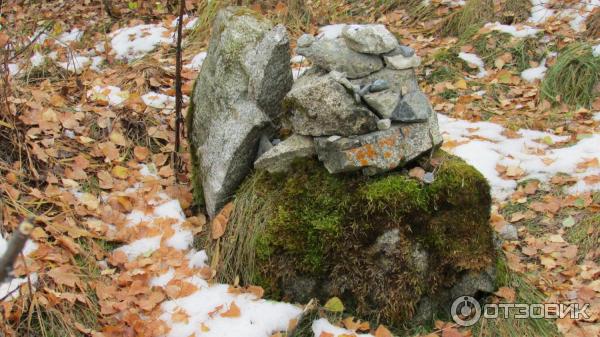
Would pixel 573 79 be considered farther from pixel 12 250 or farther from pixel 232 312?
pixel 12 250

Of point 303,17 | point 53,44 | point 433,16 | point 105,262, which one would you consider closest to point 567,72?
point 433,16

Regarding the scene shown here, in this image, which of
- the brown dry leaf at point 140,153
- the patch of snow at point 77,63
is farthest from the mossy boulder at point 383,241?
the patch of snow at point 77,63

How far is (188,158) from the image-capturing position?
4543 millimetres

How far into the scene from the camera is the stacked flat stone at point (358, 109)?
332cm

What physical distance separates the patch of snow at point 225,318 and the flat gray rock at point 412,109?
1.14 m

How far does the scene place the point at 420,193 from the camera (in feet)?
10.8

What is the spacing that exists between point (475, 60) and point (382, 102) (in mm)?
3242

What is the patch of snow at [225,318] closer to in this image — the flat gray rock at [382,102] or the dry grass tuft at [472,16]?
the flat gray rock at [382,102]

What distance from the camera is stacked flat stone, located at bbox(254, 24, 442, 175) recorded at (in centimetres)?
332

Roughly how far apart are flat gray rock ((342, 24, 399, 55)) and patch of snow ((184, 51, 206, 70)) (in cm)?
267

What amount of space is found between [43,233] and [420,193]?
2070 millimetres

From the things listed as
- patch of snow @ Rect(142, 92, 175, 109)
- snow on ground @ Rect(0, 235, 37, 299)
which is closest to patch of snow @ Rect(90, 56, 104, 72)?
patch of snow @ Rect(142, 92, 175, 109)

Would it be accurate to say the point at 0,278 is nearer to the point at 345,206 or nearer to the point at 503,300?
the point at 345,206

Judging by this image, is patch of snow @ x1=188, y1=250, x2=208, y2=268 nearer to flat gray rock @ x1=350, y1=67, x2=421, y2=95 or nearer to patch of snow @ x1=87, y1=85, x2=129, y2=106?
flat gray rock @ x1=350, y1=67, x2=421, y2=95
